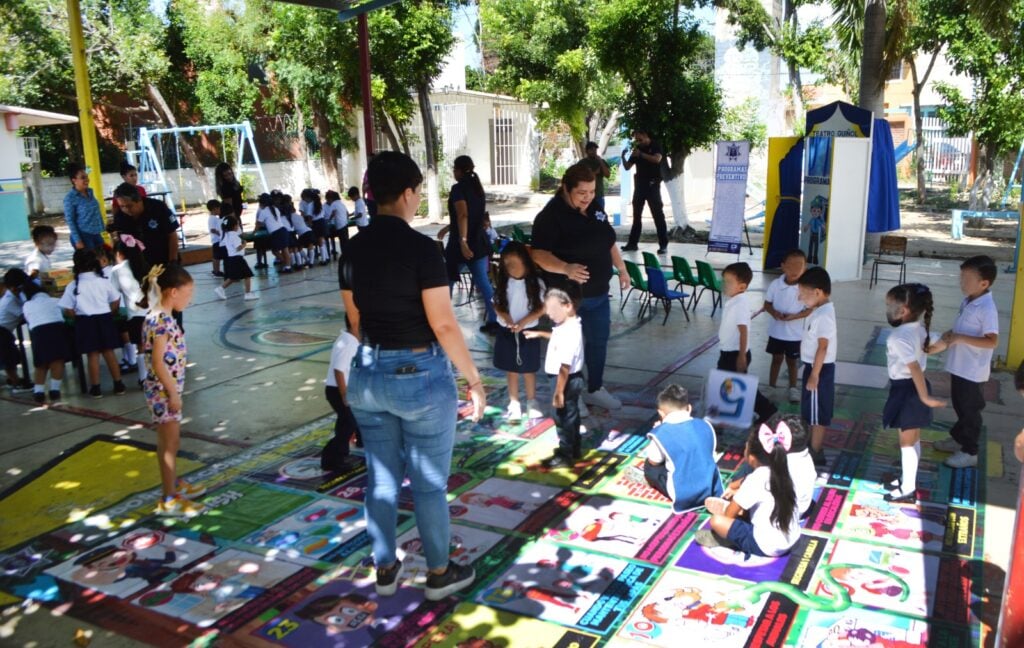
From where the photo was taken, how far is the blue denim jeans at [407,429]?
12.3 feet

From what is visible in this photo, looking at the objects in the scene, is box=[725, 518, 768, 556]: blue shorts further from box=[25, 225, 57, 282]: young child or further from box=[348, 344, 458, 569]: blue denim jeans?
box=[25, 225, 57, 282]: young child

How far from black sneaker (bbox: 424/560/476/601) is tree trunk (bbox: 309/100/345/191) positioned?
24.2 m

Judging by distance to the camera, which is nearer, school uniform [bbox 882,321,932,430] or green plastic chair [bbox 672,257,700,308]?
school uniform [bbox 882,321,932,430]

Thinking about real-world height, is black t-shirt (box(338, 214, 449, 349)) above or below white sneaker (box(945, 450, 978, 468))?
above

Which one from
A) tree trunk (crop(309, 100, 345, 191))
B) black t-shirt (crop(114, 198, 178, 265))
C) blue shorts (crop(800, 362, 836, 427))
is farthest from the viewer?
tree trunk (crop(309, 100, 345, 191))

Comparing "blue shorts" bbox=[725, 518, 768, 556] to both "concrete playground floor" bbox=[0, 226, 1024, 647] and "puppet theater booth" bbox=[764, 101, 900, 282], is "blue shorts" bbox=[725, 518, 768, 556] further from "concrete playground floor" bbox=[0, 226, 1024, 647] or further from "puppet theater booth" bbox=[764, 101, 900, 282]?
"puppet theater booth" bbox=[764, 101, 900, 282]

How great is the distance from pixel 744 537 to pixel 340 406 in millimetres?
2611

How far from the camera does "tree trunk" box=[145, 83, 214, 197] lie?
26000 millimetres

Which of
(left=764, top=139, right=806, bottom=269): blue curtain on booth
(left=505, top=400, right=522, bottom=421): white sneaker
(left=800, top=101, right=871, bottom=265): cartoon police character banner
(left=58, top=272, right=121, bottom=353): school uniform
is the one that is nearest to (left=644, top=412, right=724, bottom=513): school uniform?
(left=505, top=400, right=522, bottom=421): white sneaker

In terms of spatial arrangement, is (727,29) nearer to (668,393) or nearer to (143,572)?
(668,393)

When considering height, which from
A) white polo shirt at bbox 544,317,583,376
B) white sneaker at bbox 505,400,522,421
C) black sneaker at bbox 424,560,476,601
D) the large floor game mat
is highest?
white polo shirt at bbox 544,317,583,376

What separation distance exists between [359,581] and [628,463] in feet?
6.93

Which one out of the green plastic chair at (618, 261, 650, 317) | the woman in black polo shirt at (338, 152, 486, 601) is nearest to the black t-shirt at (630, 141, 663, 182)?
the green plastic chair at (618, 261, 650, 317)

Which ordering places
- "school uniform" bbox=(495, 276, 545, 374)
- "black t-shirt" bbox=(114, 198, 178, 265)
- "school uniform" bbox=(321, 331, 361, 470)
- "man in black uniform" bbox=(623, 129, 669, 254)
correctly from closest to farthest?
"school uniform" bbox=(321, 331, 361, 470)
"school uniform" bbox=(495, 276, 545, 374)
"black t-shirt" bbox=(114, 198, 178, 265)
"man in black uniform" bbox=(623, 129, 669, 254)
